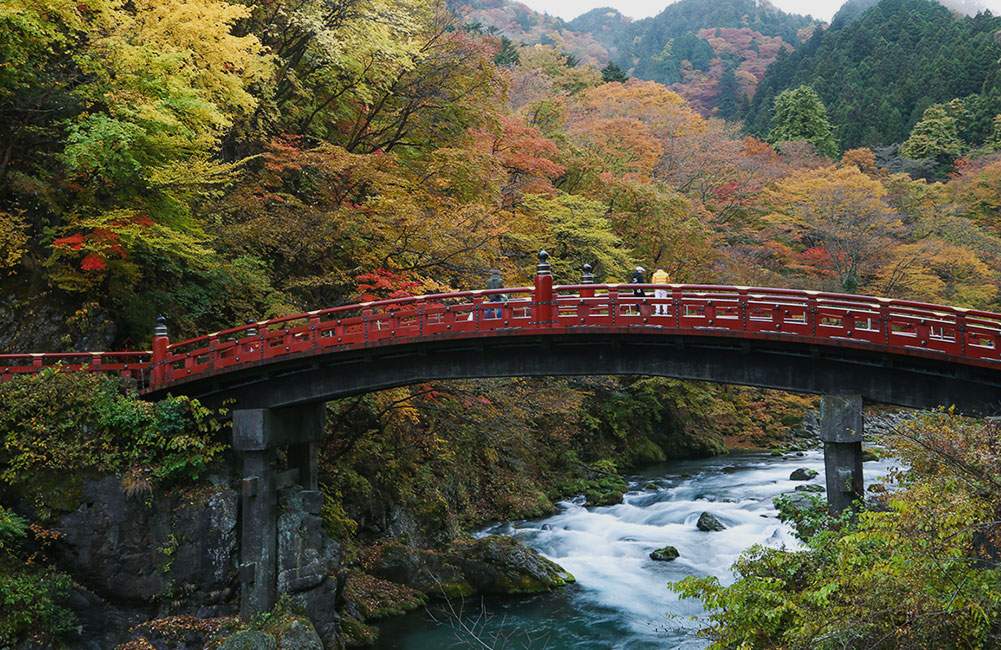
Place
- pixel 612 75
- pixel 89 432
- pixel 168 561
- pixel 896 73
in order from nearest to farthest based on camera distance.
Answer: pixel 168 561
pixel 89 432
pixel 612 75
pixel 896 73

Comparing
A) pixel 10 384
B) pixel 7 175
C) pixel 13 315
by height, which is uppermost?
pixel 7 175

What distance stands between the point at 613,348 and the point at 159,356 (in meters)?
10.8

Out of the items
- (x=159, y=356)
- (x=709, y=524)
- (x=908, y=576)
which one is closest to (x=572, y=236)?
(x=709, y=524)

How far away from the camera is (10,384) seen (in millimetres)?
16172

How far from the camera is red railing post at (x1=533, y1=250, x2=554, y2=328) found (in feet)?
52.6

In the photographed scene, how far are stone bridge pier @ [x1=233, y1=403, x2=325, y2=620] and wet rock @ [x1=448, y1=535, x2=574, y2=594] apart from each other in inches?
199

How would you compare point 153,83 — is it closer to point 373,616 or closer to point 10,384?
point 10,384

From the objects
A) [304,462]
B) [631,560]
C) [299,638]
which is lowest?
[631,560]

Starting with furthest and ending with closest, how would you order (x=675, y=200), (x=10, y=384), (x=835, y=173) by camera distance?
(x=835, y=173) → (x=675, y=200) → (x=10, y=384)

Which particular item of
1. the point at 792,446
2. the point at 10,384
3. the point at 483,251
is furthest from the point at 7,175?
the point at 792,446

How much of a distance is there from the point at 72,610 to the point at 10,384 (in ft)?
16.5

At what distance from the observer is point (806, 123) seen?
64188 millimetres

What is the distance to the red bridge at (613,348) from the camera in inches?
541

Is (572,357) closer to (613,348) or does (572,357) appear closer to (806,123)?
(613,348)
